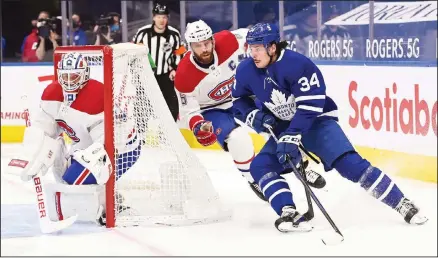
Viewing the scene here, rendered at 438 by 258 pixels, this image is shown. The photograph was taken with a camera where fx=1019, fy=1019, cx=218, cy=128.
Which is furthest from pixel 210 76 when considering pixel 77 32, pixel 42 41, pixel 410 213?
pixel 42 41

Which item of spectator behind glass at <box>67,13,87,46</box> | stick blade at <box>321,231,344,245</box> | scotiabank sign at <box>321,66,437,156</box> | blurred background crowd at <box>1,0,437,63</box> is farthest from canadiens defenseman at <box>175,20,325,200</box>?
spectator behind glass at <box>67,13,87,46</box>

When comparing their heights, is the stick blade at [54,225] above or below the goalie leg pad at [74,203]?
below

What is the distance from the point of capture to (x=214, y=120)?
16.4 ft

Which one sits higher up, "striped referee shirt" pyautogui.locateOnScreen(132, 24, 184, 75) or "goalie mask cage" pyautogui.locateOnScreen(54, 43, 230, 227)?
"striped referee shirt" pyautogui.locateOnScreen(132, 24, 184, 75)

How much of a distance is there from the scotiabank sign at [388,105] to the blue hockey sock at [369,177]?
1276 millimetres

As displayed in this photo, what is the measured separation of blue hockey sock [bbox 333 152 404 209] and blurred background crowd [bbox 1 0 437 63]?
157 cm

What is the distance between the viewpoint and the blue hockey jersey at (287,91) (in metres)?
4.13

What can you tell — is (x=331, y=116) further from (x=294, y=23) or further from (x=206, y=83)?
(x=294, y=23)

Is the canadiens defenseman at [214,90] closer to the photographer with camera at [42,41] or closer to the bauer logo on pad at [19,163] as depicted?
the bauer logo on pad at [19,163]

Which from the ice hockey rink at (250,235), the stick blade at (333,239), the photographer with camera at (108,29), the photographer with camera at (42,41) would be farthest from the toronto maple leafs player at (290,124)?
the photographer with camera at (42,41)

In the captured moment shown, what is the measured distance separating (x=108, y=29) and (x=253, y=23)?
1487mm

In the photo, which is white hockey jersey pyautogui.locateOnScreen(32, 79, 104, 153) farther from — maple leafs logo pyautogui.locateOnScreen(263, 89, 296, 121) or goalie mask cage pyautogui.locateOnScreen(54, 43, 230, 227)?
maple leafs logo pyautogui.locateOnScreen(263, 89, 296, 121)

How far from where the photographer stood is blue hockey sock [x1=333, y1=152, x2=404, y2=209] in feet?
13.8

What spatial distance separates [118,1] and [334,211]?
396 cm
